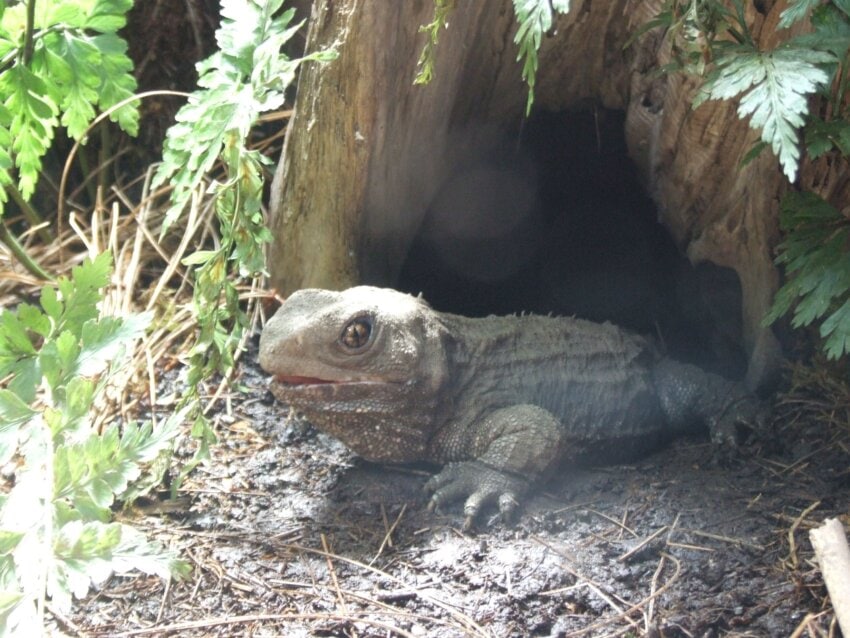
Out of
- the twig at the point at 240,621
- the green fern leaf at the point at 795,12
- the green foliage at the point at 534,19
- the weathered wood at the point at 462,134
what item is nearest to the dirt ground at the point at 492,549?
the twig at the point at 240,621

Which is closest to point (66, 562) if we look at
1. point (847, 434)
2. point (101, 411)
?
point (101, 411)

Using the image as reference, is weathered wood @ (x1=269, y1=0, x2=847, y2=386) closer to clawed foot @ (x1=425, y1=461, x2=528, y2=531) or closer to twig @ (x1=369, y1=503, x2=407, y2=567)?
clawed foot @ (x1=425, y1=461, x2=528, y2=531)

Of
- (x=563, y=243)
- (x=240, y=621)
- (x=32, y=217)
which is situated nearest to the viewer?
(x=240, y=621)

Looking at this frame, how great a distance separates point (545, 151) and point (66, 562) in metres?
4.36

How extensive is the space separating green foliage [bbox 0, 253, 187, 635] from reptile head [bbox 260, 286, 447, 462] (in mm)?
1139

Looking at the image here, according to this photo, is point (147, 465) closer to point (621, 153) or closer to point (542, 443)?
point (542, 443)

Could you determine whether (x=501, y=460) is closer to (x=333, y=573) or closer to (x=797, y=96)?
(x=333, y=573)

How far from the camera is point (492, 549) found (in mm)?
3932

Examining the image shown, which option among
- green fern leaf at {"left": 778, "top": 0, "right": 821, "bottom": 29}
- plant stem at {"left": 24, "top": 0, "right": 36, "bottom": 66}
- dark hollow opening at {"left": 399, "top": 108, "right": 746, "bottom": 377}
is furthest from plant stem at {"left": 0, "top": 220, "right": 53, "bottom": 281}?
green fern leaf at {"left": 778, "top": 0, "right": 821, "bottom": 29}

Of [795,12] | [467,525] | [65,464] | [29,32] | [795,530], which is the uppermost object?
[795,12]

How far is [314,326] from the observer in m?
4.41

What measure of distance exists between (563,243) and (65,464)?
4317mm

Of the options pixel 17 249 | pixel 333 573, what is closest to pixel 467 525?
pixel 333 573

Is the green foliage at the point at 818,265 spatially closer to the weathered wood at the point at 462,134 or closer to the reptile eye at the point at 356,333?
the weathered wood at the point at 462,134
